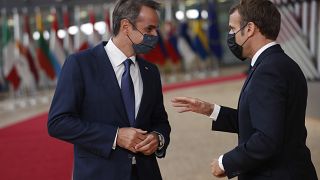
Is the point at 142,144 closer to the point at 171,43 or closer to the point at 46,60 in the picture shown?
the point at 46,60

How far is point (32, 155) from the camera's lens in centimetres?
667

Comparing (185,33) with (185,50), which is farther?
(185,50)

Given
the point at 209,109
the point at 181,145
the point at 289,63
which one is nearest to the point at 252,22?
the point at 289,63

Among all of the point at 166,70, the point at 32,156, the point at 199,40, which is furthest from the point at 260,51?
the point at 166,70

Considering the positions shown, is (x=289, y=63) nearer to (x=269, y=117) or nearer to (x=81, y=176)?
(x=269, y=117)

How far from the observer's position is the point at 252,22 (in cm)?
227

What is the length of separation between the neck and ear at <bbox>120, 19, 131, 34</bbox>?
0.11 feet

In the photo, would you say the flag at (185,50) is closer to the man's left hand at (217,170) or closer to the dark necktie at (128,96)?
the dark necktie at (128,96)

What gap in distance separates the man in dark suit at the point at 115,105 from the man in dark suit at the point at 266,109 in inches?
16.4

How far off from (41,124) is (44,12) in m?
10.4

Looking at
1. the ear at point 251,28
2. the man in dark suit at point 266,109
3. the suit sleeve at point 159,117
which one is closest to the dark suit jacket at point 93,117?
the suit sleeve at point 159,117

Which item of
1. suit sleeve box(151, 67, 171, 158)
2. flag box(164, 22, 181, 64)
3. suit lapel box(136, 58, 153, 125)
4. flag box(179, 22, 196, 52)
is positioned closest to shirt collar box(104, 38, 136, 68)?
suit lapel box(136, 58, 153, 125)

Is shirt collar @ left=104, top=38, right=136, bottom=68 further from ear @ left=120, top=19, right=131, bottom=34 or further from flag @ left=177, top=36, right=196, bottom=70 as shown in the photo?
flag @ left=177, top=36, right=196, bottom=70

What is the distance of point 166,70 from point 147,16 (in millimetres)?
15590
